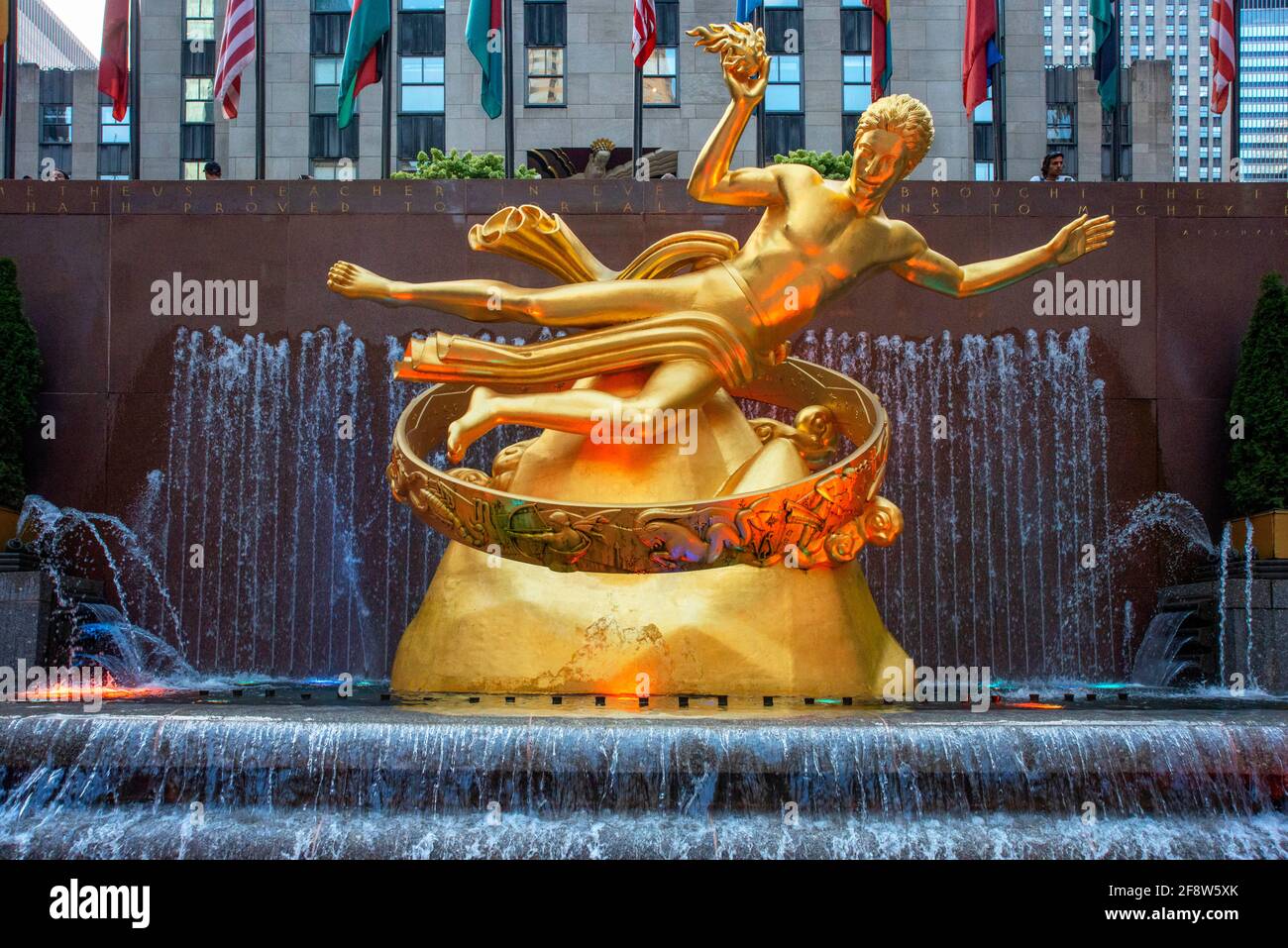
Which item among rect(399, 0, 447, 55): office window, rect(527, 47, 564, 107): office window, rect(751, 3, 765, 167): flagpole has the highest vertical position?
rect(399, 0, 447, 55): office window

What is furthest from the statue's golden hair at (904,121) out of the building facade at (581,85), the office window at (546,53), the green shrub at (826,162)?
the office window at (546,53)

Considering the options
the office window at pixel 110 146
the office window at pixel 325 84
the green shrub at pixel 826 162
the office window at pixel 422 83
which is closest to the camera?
the green shrub at pixel 826 162

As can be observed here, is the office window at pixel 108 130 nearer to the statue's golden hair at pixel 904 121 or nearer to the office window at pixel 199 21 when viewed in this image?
the office window at pixel 199 21

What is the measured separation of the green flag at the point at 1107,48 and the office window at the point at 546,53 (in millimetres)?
20069

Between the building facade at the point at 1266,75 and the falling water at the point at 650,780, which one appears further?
the building facade at the point at 1266,75

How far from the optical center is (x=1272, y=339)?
48.4ft

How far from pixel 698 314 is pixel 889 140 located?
166 cm

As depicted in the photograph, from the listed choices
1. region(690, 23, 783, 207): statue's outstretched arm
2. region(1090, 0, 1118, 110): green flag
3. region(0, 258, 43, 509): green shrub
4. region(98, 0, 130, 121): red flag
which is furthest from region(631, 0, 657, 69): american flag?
region(690, 23, 783, 207): statue's outstretched arm

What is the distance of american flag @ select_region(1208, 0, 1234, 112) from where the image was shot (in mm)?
17750

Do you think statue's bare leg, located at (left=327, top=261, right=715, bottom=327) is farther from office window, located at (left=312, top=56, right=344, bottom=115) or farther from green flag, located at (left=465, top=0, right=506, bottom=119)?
office window, located at (left=312, top=56, right=344, bottom=115)

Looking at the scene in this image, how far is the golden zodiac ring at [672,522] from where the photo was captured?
30.7ft

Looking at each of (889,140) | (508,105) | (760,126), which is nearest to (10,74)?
(508,105)

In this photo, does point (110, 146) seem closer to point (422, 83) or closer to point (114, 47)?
point (422, 83)

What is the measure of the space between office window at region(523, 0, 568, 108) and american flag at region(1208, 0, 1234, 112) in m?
21.9
